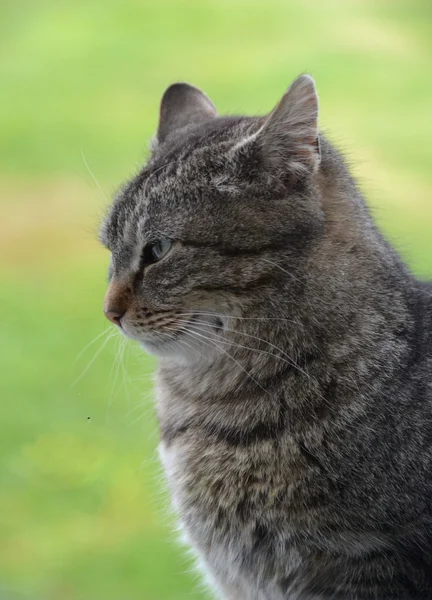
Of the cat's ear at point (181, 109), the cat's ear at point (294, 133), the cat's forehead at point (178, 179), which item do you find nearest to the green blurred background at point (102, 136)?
the cat's ear at point (181, 109)

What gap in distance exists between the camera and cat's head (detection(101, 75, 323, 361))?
109 centimetres

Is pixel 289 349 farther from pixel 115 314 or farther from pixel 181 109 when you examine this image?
pixel 181 109

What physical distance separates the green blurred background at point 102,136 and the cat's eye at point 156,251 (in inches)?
19.7

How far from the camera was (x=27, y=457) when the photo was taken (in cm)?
161

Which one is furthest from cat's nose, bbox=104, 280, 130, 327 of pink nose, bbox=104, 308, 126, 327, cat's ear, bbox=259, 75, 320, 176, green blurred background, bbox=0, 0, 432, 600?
green blurred background, bbox=0, 0, 432, 600

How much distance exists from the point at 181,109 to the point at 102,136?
47 cm

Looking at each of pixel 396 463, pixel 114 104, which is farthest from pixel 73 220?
pixel 396 463

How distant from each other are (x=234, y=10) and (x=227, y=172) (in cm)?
86

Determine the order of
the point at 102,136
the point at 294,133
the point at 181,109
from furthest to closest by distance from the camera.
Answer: the point at 102,136, the point at 181,109, the point at 294,133

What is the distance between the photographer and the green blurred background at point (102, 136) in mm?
1622

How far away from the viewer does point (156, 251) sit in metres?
1.15

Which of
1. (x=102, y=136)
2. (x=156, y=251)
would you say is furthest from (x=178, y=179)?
(x=102, y=136)

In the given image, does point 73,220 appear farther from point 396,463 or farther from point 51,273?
point 396,463

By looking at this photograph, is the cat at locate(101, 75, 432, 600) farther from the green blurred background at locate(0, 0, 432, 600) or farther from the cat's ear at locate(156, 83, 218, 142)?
the green blurred background at locate(0, 0, 432, 600)
